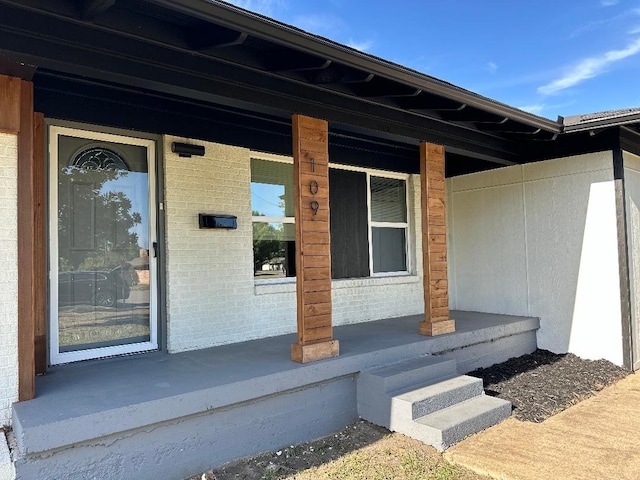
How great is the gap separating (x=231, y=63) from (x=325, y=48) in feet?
2.36

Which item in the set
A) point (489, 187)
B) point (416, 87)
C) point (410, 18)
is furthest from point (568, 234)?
point (410, 18)

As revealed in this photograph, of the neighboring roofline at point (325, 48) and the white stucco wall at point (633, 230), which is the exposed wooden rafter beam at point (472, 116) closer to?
the neighboring roofline at point (325, 48)

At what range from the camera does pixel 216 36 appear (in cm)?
309

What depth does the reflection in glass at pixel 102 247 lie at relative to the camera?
13.4 ft

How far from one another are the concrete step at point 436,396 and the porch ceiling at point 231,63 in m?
2.46

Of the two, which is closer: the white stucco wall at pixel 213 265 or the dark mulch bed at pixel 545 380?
the dark mulch bed at pixel 545 380

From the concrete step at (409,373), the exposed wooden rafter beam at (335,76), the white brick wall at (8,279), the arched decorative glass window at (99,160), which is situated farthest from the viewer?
the arched decorative glass window at (99,160)

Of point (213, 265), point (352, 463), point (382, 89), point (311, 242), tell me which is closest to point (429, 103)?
point (382, 89)

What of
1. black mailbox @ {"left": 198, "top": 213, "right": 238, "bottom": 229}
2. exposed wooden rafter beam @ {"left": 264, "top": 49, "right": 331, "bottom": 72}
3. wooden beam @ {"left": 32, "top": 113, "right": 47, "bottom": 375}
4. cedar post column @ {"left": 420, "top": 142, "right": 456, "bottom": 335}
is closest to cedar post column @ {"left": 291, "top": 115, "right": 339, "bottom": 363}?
exposed wooden rafter beam @ {"left": 264, "top": 49, "right": 331, "bottom": 72}

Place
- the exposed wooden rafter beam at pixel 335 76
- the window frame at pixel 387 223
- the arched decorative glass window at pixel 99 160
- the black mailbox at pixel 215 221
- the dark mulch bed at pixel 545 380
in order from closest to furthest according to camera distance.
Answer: the exposed wooden rafter beam at pixel 335 76 → the arched decorative glass window at pixel 99 160 → the dark mulch bed at pixel 545 380 → the black mailbox at pixel 215 221 → the window frame at pixel 387 223

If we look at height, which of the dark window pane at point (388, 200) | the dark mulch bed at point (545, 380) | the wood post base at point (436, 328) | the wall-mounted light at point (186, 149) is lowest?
the dark mulch bed at point (545, 380)

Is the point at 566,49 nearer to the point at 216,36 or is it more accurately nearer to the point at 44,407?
the point at 216,36

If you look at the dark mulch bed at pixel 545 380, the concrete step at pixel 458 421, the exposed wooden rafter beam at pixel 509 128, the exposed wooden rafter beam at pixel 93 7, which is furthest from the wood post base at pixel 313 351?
the exposed wooden rafter beam at pixel 509 128

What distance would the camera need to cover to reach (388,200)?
6.95 m
